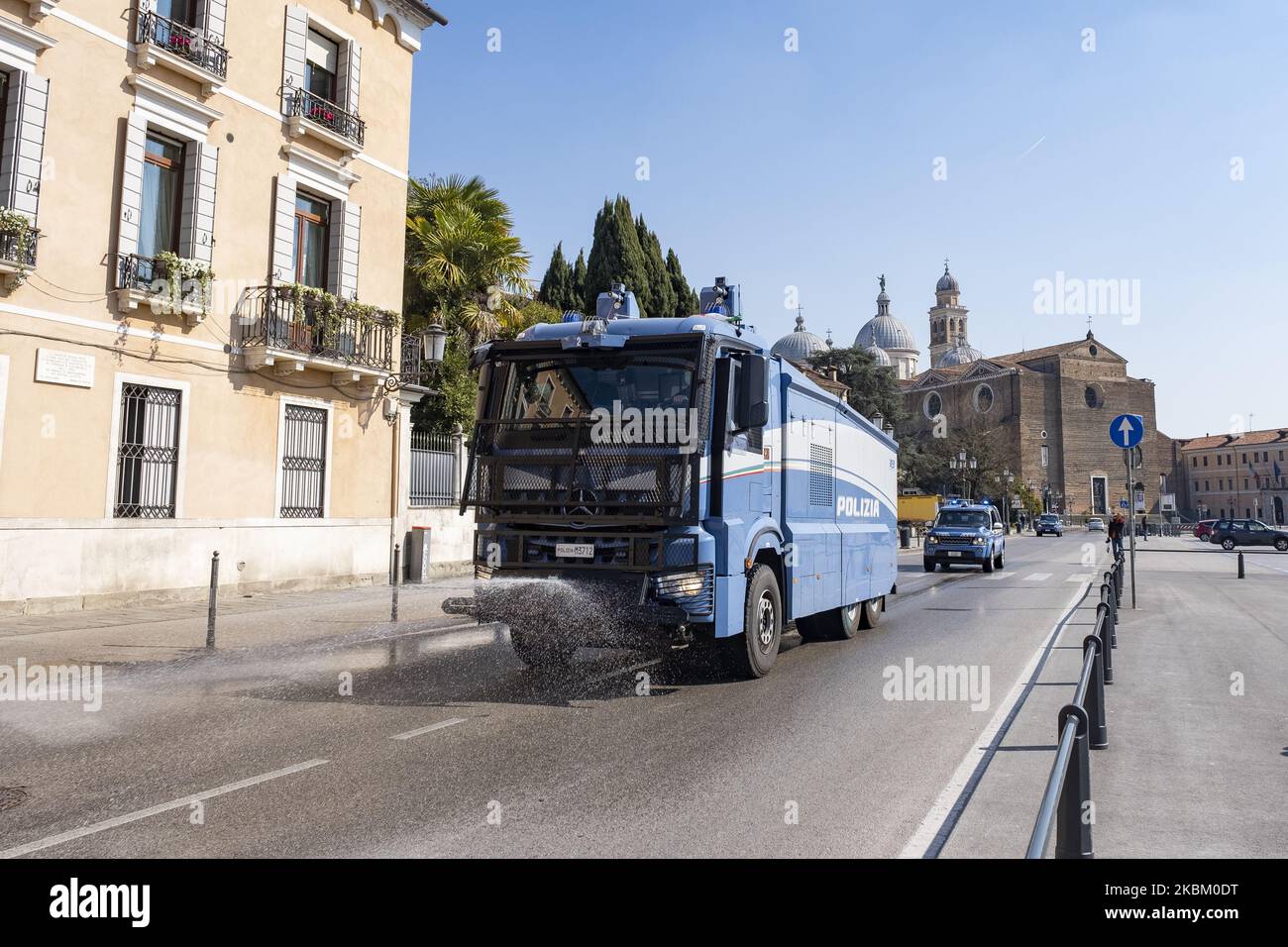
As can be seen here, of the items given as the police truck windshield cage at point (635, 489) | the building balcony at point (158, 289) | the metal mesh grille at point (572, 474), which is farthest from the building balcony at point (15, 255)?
the metal mesh grille at point (572, 474)

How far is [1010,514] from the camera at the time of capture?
82562mm

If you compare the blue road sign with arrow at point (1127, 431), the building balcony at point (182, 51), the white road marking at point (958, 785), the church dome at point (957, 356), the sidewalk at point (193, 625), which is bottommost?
the white road marking at point (958, 785)

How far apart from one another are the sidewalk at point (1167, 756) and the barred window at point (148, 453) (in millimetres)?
12504

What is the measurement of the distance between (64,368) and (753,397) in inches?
408

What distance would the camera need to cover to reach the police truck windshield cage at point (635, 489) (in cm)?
730

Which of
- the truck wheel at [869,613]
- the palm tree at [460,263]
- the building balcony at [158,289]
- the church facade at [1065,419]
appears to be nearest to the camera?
the truck wheel at [869,613]

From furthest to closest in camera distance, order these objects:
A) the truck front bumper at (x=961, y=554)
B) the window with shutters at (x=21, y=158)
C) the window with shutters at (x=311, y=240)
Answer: the truck front bumper at (x=961, y=554), the window with shutters at (x=311, y=240), the window with shutters at (x=21, y=158)

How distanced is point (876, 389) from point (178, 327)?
60114mm

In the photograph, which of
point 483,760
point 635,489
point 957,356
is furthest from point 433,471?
point 957,356

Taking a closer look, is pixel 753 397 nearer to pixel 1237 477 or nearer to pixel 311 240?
pixel 311 240

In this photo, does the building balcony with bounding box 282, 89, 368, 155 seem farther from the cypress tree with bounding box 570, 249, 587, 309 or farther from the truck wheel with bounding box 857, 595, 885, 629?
the cypress tree with bounding box 570, 249, 587, 309

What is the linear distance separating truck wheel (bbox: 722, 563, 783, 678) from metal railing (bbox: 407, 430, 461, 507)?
40.3ft

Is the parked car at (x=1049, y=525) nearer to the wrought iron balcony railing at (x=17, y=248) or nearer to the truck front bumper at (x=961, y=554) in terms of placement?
the truck front bumper at (x=961, y=554)

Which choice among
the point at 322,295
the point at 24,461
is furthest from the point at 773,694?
the point at 322,295
